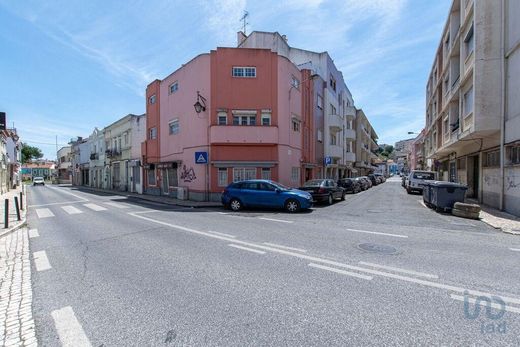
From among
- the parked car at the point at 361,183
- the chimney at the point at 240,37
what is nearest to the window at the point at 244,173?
the parked car at the point at 361,183

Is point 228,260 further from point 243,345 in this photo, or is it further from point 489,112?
point 489,112

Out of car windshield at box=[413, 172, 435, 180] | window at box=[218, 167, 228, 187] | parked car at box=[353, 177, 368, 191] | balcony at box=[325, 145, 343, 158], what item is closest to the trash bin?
window at box=[218, 167, 228, 187]

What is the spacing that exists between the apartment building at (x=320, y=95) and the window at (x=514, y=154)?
1243cm

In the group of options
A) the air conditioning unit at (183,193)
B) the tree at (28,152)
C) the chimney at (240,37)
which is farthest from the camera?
the tree at (28,152)

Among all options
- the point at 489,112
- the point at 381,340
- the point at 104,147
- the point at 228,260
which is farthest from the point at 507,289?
the point at 104,147

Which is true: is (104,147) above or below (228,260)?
above

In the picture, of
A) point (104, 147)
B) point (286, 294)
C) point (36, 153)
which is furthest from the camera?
point (36, 153)

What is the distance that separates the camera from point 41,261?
5.77 metres

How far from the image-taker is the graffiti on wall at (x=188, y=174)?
18.4 metres

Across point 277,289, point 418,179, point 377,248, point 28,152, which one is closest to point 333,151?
point 418,179

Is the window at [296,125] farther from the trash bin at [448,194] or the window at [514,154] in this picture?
the window at [514,154]

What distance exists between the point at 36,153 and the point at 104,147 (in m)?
73.9

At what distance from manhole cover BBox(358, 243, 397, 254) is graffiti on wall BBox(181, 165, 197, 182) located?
13530 mm

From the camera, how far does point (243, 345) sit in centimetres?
275
